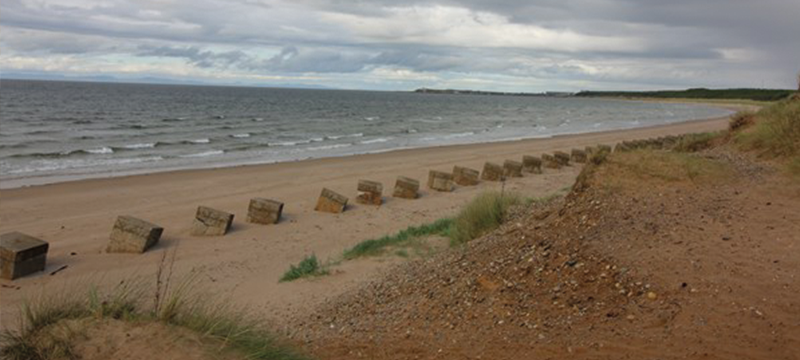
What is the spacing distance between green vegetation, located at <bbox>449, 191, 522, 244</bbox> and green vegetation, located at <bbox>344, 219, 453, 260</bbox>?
2.70ft

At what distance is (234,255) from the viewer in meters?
10.7

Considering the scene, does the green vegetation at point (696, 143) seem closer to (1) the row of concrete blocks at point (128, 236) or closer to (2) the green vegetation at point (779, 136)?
(2) the green vegetation at point (779, 136)

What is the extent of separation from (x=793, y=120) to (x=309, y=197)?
33.4ft

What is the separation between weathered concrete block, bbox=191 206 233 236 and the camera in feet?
39.4

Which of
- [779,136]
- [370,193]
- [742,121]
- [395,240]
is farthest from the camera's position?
[742,121]

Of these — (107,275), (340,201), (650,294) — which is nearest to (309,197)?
(340,201)

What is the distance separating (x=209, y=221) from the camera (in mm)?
12062

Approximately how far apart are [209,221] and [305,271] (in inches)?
146

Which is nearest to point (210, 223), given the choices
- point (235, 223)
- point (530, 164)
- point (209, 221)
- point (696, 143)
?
point (209, 221)

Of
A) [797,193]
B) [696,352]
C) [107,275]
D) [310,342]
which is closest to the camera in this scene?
[696,352]

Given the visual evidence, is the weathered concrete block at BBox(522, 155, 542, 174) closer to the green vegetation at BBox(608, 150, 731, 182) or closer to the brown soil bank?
the green vegetation at BBox(608, 150, 731, 182)

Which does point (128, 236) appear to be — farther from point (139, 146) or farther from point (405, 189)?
point (139, 146)

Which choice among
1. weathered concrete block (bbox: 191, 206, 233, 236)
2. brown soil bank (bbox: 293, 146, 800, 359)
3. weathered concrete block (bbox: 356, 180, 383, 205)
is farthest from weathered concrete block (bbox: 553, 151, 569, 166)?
brown soil bank (bbox: 293, 146, 800, 359)

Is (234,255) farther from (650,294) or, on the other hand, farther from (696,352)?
(696,352)
